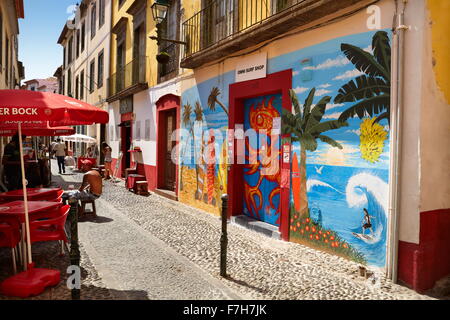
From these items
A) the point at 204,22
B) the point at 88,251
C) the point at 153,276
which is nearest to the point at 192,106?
the point at 204,22

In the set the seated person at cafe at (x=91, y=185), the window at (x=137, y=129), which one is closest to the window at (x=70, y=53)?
the window at (x=137, y=129)

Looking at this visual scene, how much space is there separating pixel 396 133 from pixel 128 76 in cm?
1308

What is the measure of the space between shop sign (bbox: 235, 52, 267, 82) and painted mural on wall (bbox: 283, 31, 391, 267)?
100cm

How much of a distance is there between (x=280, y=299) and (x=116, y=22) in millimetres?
16587

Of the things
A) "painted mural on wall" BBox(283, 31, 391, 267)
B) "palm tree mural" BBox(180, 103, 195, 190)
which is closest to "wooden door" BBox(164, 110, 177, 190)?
"palm tree mural" BBox(180, 103, 195, 190)

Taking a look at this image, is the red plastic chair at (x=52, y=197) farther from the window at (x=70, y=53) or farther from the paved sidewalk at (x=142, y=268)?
the window at (x=70, y=53)

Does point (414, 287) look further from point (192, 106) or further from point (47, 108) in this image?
point (192, 106)

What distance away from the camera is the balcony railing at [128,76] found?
13878mm

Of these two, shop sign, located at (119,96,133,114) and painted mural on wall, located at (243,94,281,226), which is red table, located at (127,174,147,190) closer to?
shop sign, located at (119,96,133,114)

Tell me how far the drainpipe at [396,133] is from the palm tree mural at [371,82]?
0.16 m

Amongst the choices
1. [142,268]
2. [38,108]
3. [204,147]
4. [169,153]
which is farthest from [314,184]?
[169,153]

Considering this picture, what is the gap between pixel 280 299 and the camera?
3992mm

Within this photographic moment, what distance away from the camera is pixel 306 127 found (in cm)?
595

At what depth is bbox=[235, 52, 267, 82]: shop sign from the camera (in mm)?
7016
